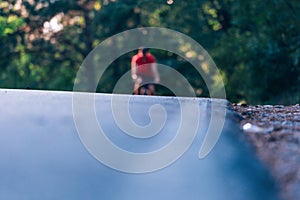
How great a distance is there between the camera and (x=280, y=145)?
3441mm

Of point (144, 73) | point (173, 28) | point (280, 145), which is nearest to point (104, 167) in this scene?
point (280, 145)

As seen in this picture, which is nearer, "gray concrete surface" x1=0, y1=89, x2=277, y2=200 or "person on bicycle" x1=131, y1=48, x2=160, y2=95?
"gray concrete surface" x1=0, y1=89, x2=277, y2=200

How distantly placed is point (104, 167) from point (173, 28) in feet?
49.9

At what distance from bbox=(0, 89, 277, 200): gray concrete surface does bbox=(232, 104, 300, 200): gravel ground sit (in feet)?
0.20

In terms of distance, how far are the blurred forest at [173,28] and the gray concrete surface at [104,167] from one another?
933 centimetres

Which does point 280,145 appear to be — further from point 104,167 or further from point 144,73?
point 144,73

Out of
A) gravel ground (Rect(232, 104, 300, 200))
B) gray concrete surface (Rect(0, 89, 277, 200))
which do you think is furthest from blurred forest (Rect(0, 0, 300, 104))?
gray concrete surface (Rect(0, 89, 277, 200))

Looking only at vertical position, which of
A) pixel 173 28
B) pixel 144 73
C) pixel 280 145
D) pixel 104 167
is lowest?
pixel 104 167

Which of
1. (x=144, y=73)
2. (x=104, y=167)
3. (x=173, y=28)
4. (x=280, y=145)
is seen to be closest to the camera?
(x=104, y=167)

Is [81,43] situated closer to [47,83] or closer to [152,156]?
[47,83]

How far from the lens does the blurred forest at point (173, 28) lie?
1543cm

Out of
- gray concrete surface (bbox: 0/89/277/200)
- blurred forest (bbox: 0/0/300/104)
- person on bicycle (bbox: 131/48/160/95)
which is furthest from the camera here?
blurred forest (bbox: 0/0/300/104)

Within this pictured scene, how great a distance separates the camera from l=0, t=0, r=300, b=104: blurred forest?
15.4 m

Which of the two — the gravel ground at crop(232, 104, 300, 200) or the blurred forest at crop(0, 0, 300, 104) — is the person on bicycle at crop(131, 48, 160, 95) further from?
the gravel ground at crop(232, 104, 300, 200)
